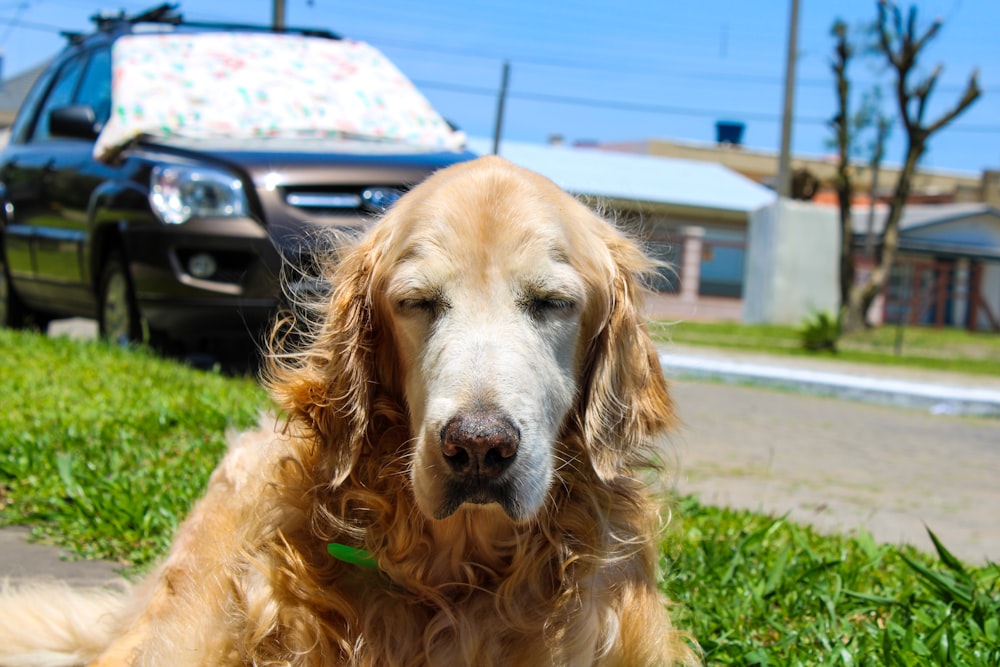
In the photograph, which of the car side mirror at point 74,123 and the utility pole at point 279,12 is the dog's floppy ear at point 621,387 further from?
the utility pole at point 279,12

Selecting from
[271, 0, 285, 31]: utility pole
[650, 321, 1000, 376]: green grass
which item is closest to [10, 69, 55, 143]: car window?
[650, 321, 1000, 376]: green grass

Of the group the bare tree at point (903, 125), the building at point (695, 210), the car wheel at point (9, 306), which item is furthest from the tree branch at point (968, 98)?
the car wheel at point (9, 306)

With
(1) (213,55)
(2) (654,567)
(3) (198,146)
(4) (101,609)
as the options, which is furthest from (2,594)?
(1) (213,55)

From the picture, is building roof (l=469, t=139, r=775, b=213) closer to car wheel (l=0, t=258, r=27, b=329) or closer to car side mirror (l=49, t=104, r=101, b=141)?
Result: car wheel (l=0, t=258, r=27, b=329)

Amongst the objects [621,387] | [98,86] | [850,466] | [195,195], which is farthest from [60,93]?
[621,387]

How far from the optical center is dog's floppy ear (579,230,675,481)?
251 cm

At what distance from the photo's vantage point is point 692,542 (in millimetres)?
3990

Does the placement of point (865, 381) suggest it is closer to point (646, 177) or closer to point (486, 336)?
point (486, 336)

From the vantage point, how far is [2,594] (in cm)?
314

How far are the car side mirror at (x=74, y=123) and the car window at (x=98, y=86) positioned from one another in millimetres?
270

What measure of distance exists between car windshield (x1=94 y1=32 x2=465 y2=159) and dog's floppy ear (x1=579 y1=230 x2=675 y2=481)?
16.8 feet

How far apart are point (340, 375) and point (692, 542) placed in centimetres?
196

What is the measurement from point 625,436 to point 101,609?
1.69 m

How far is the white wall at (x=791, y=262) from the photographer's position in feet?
88.5
